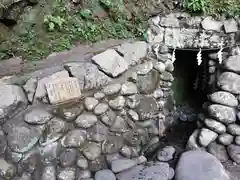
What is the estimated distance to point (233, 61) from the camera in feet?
12.5

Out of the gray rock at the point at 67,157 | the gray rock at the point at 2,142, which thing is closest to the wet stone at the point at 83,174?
the gray rock at the point at 67,157

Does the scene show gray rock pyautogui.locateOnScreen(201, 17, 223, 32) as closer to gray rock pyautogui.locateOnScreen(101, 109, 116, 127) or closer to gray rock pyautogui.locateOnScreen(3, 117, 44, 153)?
gray rock pyautogui.locateOnScreen(101, 109, 116, 127)

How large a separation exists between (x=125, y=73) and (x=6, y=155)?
1454mm

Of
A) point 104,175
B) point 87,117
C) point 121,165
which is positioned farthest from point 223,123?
point 87,117

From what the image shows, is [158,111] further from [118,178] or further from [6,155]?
[6,155]

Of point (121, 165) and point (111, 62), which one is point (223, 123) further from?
point (111, 62)

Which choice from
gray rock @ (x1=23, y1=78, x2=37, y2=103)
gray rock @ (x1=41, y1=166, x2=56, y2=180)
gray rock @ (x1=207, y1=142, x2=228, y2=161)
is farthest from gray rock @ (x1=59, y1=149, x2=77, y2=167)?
gray rock @ (x1=207, y1=142, x2=228, y2=161)

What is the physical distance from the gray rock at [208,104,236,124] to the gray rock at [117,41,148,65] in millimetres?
1061

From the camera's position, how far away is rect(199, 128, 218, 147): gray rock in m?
3.66

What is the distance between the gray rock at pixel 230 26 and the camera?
12.8 ft

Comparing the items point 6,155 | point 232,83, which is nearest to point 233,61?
point 232,83

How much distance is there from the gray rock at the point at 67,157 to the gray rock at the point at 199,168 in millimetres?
1061

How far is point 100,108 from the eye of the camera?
312 centimetres

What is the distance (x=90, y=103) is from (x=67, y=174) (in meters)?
0.71
